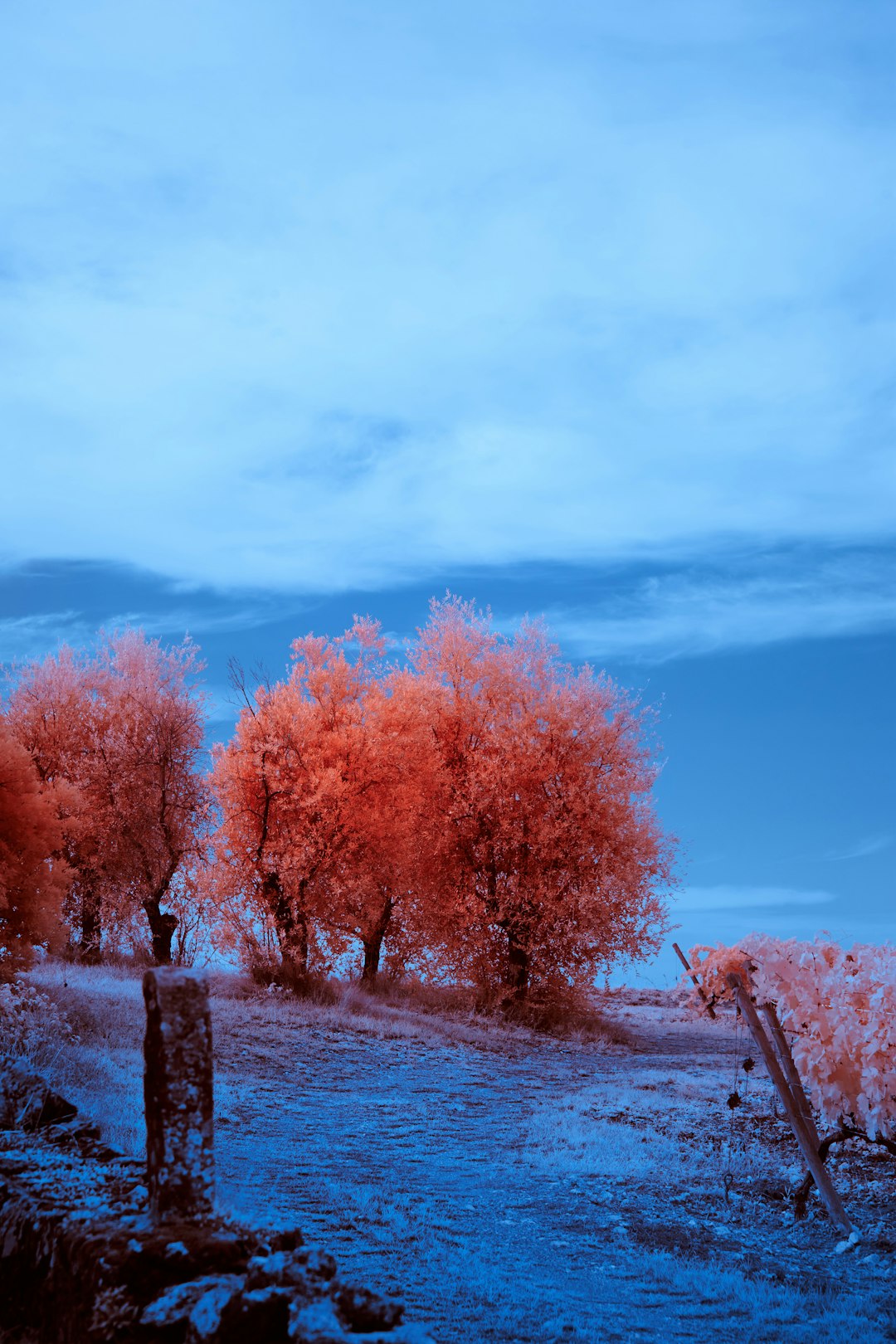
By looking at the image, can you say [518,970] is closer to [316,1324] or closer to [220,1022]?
[220,1022]

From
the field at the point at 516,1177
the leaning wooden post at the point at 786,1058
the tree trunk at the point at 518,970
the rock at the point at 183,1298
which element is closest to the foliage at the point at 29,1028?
the field at the point at 516,1177

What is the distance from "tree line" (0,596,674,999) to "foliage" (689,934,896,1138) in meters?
13.7

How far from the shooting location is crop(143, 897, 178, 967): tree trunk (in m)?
26.4

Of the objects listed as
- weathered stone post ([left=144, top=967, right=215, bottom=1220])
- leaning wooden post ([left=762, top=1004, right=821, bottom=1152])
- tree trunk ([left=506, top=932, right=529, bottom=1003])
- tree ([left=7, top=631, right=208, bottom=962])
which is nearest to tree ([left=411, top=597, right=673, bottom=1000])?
tree trunk ([left=506, top=932, right=529, bottom=1003])

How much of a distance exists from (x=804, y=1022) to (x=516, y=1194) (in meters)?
3.63

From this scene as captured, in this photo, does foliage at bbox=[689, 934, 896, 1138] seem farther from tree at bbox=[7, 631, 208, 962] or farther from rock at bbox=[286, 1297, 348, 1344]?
tree at bbox=[7, 631, 208, 962]

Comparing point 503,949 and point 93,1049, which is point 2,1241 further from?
point 503,949

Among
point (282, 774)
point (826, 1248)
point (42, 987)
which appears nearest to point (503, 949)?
point (282, 774)

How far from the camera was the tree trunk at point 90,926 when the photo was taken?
27.6 m

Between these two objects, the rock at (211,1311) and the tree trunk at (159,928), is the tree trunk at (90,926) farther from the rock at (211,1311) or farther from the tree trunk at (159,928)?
the rock at (211,1311)

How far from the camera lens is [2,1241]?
6156mm

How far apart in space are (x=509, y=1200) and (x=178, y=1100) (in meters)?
6.27

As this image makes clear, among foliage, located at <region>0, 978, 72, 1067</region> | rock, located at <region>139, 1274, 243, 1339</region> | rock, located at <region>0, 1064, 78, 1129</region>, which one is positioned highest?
rock, located at <region>139, 1274, 243, 1339</region>

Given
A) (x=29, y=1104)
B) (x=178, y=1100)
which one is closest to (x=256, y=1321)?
(x=178, y=1100)
